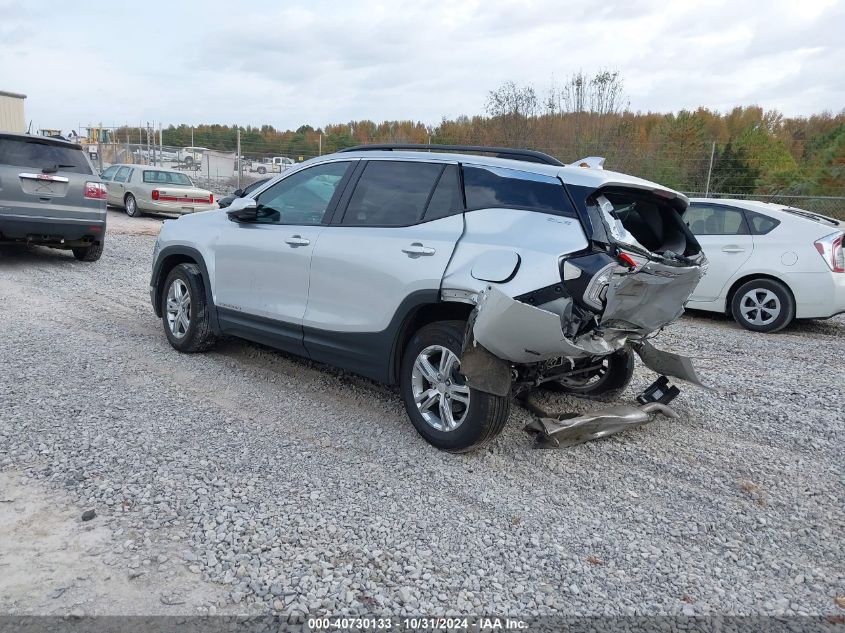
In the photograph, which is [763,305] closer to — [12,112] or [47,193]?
[47,193]

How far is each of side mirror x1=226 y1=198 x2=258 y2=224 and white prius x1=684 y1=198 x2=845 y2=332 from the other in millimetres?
5505

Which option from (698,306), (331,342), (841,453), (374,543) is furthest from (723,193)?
(374,543)

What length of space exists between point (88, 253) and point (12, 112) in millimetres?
24792

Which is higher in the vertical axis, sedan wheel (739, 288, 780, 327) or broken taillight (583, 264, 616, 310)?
broken taillight (583, 264, 616, 310)

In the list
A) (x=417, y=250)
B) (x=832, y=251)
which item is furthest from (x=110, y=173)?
(x=832, y=251)

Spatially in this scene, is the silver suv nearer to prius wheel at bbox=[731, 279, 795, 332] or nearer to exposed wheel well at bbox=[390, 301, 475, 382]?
exposed wheel well at bbox=[390, 301, 475, 382]

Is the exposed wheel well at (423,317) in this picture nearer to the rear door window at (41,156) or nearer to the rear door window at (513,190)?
the rear door window at (513,190)

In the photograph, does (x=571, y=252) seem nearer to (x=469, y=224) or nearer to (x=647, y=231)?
(x=469, y=224)

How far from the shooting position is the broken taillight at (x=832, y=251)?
7.87 metres

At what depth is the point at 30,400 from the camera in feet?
15.3

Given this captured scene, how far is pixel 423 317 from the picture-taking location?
4344 millimetres

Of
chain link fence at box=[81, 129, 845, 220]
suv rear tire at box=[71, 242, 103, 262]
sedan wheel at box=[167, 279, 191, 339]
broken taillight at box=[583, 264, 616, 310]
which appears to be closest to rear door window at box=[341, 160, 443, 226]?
broken taillight at box=[583, 264, 616, 310]

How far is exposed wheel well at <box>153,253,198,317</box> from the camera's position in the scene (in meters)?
6.19

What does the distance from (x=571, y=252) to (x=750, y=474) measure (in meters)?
1.79
